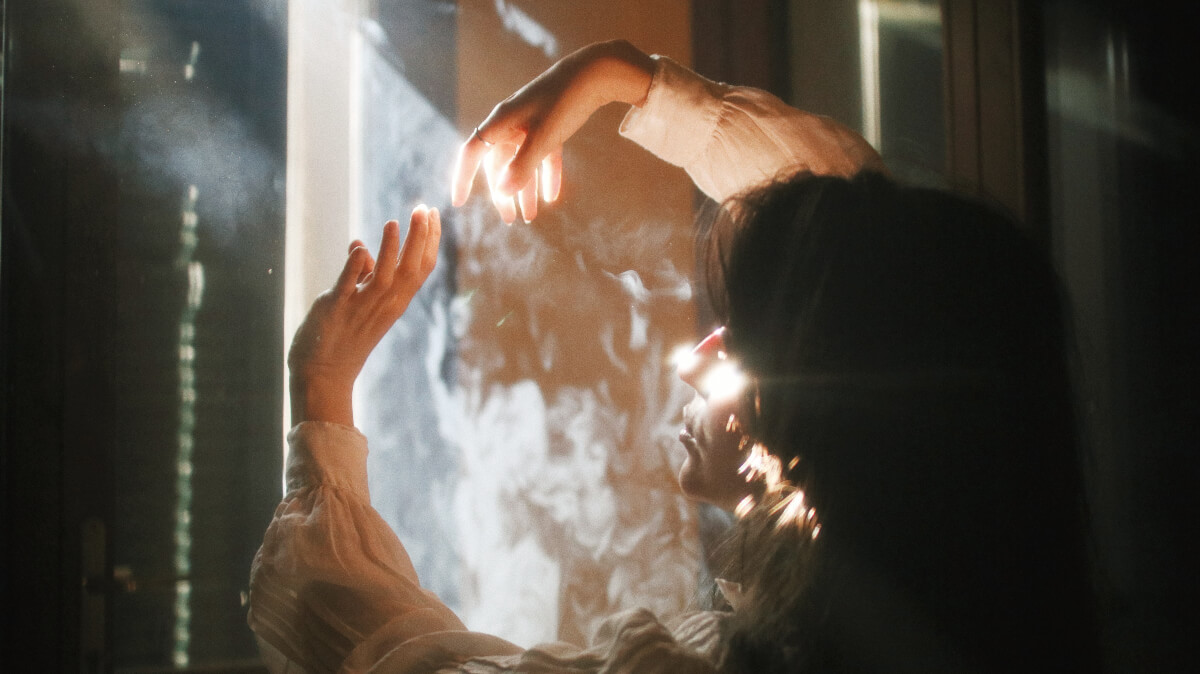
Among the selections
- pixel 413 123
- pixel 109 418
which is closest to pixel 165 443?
pixel 109 418

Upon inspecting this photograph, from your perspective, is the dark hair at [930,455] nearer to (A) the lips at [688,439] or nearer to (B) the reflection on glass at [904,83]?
(A) the lips at [688,439]

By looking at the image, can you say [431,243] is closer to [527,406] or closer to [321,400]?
[321,400]

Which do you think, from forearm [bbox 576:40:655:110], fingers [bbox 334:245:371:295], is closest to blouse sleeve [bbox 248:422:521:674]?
fingers [bbox 334:245:371:295]

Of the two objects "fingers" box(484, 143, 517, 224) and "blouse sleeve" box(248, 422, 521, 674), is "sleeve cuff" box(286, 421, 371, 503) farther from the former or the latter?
"fingers" box(484, 143, 517, 224)

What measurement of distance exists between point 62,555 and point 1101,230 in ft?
3.90

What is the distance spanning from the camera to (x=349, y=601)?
0.57 metres

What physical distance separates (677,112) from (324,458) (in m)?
0.49

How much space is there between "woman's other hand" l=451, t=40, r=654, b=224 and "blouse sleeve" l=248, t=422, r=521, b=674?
0.28m

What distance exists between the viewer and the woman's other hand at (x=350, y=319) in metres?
0.67

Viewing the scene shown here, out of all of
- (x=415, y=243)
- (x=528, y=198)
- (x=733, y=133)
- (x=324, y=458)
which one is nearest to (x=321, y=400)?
(x=324, y=458)

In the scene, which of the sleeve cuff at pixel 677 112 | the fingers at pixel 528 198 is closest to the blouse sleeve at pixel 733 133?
the sleeve cuff at pixel 677 112

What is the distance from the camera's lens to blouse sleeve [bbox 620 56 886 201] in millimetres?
693

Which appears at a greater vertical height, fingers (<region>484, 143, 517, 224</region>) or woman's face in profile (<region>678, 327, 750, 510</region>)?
fingers (<region>484, 143, 517, 224</region>)

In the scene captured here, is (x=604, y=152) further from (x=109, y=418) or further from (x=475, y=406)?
(x=109, y=418)
